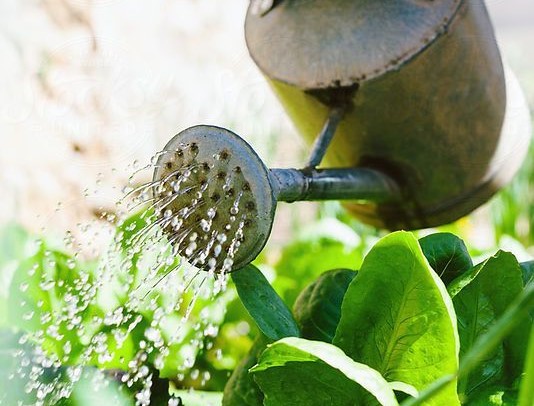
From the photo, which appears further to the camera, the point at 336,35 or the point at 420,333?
the point at 336,35

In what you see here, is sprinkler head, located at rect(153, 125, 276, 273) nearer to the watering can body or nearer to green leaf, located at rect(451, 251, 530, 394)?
green leaf, located at rect(451, 251, 530, 394)

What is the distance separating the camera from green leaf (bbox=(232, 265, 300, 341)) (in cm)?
67

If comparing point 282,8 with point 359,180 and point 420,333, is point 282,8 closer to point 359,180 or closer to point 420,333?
point 359,180

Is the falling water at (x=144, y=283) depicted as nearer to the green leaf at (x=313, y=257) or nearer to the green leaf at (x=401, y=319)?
the green leaf at (x=401, y=319)

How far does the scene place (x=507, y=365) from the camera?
26.8 inches

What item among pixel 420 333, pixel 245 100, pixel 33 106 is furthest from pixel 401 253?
pixel 245 100

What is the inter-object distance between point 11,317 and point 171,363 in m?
0.17

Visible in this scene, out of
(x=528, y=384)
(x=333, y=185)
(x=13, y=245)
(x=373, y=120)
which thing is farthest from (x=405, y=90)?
(x=528, y=384)

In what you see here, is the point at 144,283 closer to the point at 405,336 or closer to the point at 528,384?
the point at 405,336

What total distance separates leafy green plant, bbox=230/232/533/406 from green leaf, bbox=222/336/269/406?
3.2 inches

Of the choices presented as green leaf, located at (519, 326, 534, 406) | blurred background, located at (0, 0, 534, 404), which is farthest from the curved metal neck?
blurred background, located at (0, 0, 534, 404)

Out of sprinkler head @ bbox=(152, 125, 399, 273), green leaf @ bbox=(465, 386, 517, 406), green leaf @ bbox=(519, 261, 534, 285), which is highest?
sprinkler head @ bbox=(152, 125, 399, 273)

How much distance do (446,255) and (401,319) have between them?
129 millimetres

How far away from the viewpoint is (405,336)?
0.62 m
